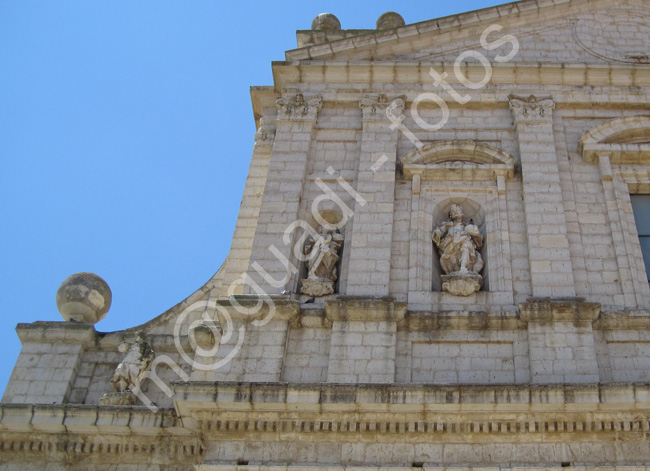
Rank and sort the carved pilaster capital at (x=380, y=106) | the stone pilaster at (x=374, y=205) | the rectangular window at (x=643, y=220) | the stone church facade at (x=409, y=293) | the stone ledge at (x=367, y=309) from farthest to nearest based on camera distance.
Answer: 1. the carved pilaster capital at (x=380, y=106)
2. the rectangular window at (x=643, y=220)
3. the stone pilaster at (x=374, y=205)
4. the stone ledge at (x=367, y=309)
5. the stone church facade at (x=409, y=293)

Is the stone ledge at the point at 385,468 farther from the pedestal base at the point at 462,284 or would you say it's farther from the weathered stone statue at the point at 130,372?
the pedestal base at the point at 462,284

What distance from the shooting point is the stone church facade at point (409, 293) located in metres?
12.6

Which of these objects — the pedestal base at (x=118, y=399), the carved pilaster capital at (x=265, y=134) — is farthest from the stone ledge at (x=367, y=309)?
the carved pilaster capital at (x=265, y=134)

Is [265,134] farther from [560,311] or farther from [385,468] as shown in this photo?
[385,468]

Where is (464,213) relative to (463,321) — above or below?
above

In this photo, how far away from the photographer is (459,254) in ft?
50.4

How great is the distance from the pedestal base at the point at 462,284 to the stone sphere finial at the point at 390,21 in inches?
262

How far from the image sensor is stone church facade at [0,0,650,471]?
12.6 m

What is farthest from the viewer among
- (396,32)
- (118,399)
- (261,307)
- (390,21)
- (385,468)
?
(390,21)

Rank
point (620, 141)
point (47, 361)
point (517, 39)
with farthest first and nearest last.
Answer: point (517, 39), point (620, 141), point (47, 361)

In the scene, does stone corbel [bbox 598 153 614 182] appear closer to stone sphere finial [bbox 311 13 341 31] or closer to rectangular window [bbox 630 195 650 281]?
rectangular window [bbox 630 195 650 281]

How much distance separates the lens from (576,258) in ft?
49.6

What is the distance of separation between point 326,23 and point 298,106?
113 inches

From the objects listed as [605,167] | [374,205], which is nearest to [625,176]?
[605,167]
